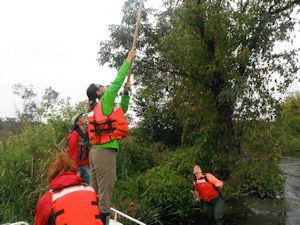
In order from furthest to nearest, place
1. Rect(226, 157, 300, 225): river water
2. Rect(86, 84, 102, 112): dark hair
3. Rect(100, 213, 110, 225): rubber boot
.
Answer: Rect(226, 157, 300, 225): river water < Rect(86, 84, 102, 112): dark hair < Rect(100, 213, 110, 225): rubber boot

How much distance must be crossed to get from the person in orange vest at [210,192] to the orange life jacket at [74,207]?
496 cm

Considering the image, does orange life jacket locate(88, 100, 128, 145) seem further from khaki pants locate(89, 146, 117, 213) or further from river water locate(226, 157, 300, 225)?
river water locate(226, 157, 300, 225)

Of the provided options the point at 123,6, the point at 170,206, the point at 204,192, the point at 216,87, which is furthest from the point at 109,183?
the point at 123,6

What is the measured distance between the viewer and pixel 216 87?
34.9 feet

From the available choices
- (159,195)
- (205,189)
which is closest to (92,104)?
(205,189)

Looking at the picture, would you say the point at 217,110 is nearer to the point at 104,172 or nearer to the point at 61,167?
the point at 104,172

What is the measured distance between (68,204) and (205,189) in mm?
5300

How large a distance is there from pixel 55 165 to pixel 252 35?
8.07 metres

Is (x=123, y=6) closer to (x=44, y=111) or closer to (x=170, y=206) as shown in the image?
(x=44, y=111)

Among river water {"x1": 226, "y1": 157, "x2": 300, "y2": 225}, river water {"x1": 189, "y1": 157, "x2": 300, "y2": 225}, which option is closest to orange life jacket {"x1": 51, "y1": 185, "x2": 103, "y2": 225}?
river water {"x1": 189, "y1": 157, "x2": 300, "y2": 225}

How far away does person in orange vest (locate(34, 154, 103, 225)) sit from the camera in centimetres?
318

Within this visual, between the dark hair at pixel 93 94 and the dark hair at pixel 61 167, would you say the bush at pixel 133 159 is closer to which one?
the dark hair at pixel 93 94

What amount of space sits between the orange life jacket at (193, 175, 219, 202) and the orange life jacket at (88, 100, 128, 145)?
4.06m

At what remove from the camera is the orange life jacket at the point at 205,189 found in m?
8.05
